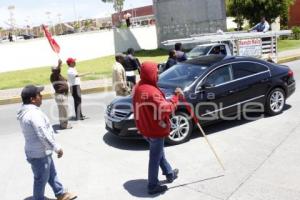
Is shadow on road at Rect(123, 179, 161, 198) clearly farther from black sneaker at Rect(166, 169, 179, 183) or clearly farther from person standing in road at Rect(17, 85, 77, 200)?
person standing in road at Rect(17, 85, 77, 200)

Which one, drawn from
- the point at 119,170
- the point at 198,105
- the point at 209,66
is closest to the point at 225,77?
the point at 209,66

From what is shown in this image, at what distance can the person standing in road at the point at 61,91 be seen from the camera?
9391mm

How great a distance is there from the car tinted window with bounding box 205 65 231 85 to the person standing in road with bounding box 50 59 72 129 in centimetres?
317

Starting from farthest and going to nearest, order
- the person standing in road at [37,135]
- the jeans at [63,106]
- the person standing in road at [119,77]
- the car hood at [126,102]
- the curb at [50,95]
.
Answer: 1. the curb at [50,95]
2. the person standing in road at [119,77]
3. the jeans at [63,106]
4. the car hood at [126,102]
5. the person standing in road at [37,135]

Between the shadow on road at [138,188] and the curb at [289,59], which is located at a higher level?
the curb at [289,59]

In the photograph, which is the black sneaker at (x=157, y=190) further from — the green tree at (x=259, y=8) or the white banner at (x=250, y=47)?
the green tree at (x=259, y=8)

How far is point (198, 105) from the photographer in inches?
323

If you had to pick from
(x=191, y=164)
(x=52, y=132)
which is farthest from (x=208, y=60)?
(x=52, y=132)

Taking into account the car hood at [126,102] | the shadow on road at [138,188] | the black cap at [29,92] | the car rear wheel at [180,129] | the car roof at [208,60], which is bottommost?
the shadow on road at [138,188]

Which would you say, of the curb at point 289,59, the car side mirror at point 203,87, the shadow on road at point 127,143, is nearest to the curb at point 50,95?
the shadow on road at point 127,143

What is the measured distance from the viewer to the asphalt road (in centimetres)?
575

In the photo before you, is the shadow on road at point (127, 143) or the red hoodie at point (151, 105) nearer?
the red hoodie at point (151, 105)

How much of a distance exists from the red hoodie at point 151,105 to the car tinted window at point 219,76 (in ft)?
10.2

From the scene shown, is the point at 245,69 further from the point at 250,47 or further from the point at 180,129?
the point at 250,47
